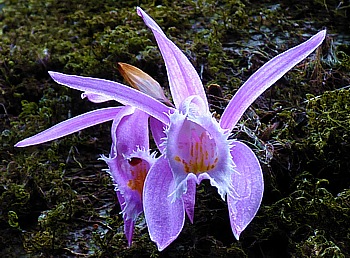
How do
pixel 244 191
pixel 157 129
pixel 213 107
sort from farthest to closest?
pixel 213 107
pixel 157 129
pixel 244 191

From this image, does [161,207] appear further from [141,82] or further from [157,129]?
[141,82]

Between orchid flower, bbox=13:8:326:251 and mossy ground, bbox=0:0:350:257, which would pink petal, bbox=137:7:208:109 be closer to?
orchid flower, bbox=13:8:326:251

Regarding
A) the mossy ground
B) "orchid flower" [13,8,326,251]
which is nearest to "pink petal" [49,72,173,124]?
"orchid flower" [13,8,326,251]

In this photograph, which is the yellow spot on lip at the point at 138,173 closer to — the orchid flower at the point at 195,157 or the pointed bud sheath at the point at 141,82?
the orchid flower at the point at 195,157

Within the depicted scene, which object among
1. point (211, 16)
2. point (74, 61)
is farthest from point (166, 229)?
point (211, 16)

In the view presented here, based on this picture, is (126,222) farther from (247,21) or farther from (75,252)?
(247,21)

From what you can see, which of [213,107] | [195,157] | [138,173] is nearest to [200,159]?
[195,157]

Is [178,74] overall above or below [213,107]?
above

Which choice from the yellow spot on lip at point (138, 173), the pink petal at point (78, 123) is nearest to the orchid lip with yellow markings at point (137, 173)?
the yellow spot on lip at point (138, 173)
